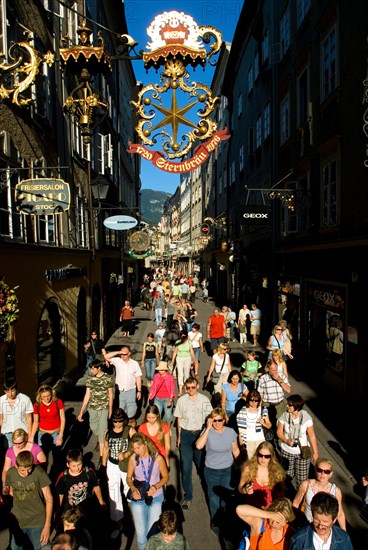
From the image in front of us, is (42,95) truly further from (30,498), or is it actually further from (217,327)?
(30,498)

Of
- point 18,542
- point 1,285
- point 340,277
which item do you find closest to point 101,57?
point 1,285

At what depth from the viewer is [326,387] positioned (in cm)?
1201

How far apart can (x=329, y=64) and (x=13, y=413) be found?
1177 centimetres

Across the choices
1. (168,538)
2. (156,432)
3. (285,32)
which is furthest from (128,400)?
(285,32)

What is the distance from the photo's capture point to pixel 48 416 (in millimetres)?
6715

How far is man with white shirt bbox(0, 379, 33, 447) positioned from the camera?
6398mm

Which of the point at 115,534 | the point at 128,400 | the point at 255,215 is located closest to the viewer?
the point at 115,534

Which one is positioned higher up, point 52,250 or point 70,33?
point 70,33

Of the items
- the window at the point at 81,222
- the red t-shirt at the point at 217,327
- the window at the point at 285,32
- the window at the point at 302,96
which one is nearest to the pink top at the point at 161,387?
the red t-shirt at the point at 217,327

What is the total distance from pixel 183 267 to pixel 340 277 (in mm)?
70283

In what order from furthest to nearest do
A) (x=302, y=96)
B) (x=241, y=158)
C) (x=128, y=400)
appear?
(x=241, y=158), (x=302, y=96), (x=128, y=400)

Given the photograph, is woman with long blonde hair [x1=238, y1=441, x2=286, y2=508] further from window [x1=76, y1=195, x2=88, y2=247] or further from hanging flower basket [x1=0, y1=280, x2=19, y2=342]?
window [x1=76, y1=195, x2=88, y2=247]

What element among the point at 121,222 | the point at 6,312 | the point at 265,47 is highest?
the point at 265,47

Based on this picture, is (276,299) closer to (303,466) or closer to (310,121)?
(310,121)
